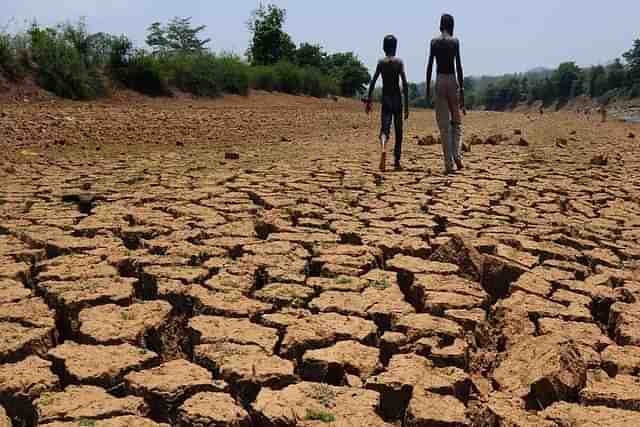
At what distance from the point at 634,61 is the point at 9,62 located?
46.3 metres

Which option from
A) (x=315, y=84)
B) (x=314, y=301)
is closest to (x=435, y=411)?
(x=314, y=301)

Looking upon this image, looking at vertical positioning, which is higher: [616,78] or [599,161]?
[616,78]

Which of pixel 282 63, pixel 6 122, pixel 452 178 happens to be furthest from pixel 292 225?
pixel 282 63

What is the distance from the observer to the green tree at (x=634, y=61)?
146 feet

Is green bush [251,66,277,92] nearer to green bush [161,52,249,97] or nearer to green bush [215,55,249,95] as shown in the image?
green bush [161,52,249,97]

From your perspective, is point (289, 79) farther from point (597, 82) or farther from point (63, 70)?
point (597, 82)

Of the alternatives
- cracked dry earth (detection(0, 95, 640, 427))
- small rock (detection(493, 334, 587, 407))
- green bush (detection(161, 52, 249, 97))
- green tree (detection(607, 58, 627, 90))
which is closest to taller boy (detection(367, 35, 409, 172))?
cracked dry earth (detection(0, 95, 640, 427))

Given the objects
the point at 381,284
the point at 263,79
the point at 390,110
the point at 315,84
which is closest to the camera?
the point at 381,284

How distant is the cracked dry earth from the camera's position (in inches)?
70.2

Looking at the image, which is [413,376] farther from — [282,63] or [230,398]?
[282,63]

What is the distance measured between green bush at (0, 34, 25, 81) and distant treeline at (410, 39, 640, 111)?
33.3 metres

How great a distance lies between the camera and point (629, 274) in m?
3.07

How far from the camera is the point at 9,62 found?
40.1 feet

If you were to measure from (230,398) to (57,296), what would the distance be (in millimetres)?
1064
